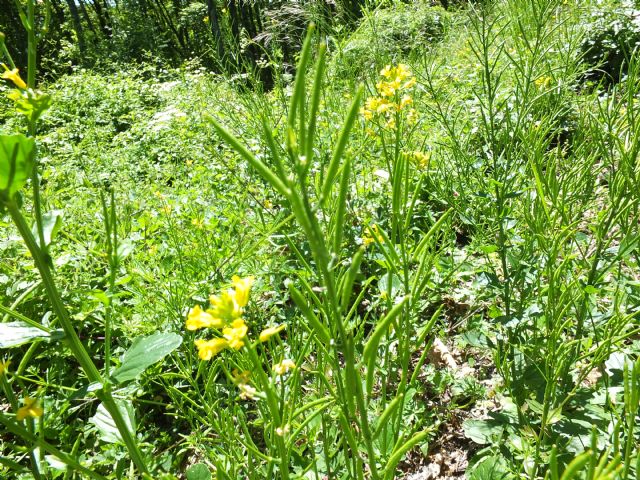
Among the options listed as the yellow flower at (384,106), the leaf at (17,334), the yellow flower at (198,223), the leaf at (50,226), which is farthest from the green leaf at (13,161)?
the yellow flower at (198,223)

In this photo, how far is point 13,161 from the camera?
1.77ft

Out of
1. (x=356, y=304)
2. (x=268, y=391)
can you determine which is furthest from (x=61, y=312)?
A: (x=356, y=304)

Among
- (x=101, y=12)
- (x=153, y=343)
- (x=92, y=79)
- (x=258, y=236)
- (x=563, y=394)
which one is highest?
(x=101, y=12)

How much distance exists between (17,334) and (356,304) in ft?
1.82

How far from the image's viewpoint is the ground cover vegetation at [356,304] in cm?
61

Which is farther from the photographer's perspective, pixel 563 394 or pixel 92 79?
pixel 92 79

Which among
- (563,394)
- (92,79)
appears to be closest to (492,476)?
(563,394)

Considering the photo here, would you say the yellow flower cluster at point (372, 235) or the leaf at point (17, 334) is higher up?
the leaf at point (17, 334)

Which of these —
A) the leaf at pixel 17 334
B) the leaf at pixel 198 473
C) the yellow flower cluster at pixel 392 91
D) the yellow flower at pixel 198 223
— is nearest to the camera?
the leaf at pixel 17 334

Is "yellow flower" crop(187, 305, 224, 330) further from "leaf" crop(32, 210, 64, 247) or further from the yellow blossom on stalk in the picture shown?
the yellow blossom on stalk

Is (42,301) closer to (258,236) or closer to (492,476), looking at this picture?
(258,236)

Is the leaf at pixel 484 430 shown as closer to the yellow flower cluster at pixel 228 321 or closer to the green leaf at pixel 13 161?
the yellow flower cluster at pixel 228 321

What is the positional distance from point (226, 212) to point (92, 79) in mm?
7651

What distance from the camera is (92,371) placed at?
0.70 meters
